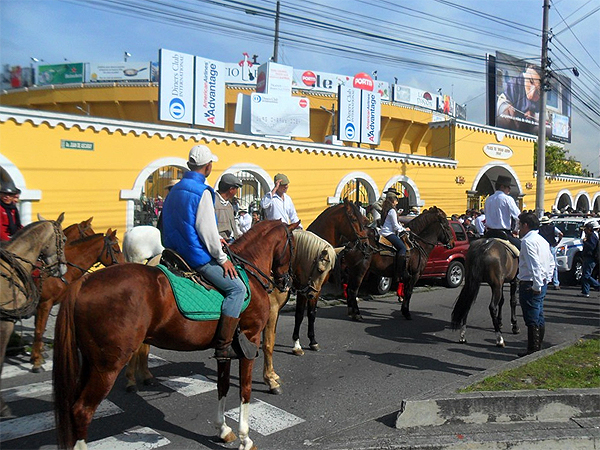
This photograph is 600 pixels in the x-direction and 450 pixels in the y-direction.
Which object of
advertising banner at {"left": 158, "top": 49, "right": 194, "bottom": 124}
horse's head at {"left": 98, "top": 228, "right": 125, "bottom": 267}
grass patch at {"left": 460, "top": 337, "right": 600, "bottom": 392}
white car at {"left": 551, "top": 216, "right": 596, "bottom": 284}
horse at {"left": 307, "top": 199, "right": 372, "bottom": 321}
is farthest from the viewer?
advertising banner at {"left": 158, "top": 49, "right": 194, "bottom": 124}

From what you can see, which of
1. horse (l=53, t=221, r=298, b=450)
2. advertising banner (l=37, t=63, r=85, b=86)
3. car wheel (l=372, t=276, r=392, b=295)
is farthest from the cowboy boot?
advertising banner (l=37, t=63, r=85, b=86)

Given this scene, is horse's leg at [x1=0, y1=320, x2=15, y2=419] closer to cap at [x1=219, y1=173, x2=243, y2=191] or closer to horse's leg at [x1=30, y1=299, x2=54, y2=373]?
horse's leg at [x1=30, y1=299, x2=54, y2=373]

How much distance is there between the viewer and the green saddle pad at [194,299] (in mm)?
4039

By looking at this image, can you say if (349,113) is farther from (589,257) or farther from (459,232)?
Answer: (589,257)

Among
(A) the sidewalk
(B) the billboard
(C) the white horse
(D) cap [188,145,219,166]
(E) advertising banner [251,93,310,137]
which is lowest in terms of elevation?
(A) the sidewalk

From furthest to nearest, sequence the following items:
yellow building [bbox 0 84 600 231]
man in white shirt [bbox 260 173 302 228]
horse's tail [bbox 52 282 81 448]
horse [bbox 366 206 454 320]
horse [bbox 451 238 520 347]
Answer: yellow building [bbox 0 84 600 231]
horse [bbox 366 206 454 320]
horse [bbox 451 238 520 347]
man in white shirt [bbox 260 173 302 228]
horse's tail [bbox 52 282 81 448]

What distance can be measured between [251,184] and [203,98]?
3.86 m

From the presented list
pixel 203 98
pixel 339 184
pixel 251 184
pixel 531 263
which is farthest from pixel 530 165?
pixel 531 263

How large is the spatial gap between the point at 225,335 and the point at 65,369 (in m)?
1.30

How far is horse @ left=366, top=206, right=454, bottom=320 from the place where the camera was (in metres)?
10.0

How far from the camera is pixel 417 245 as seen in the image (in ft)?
33.3

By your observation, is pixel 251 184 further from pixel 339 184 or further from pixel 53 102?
pixel 53 102

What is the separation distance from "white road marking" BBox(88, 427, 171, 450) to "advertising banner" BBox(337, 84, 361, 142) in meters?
15.9

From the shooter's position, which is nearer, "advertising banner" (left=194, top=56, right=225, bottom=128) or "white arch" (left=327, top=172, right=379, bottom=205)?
"advertising banner" (left=194, top=56, right=225, bottom=128)
